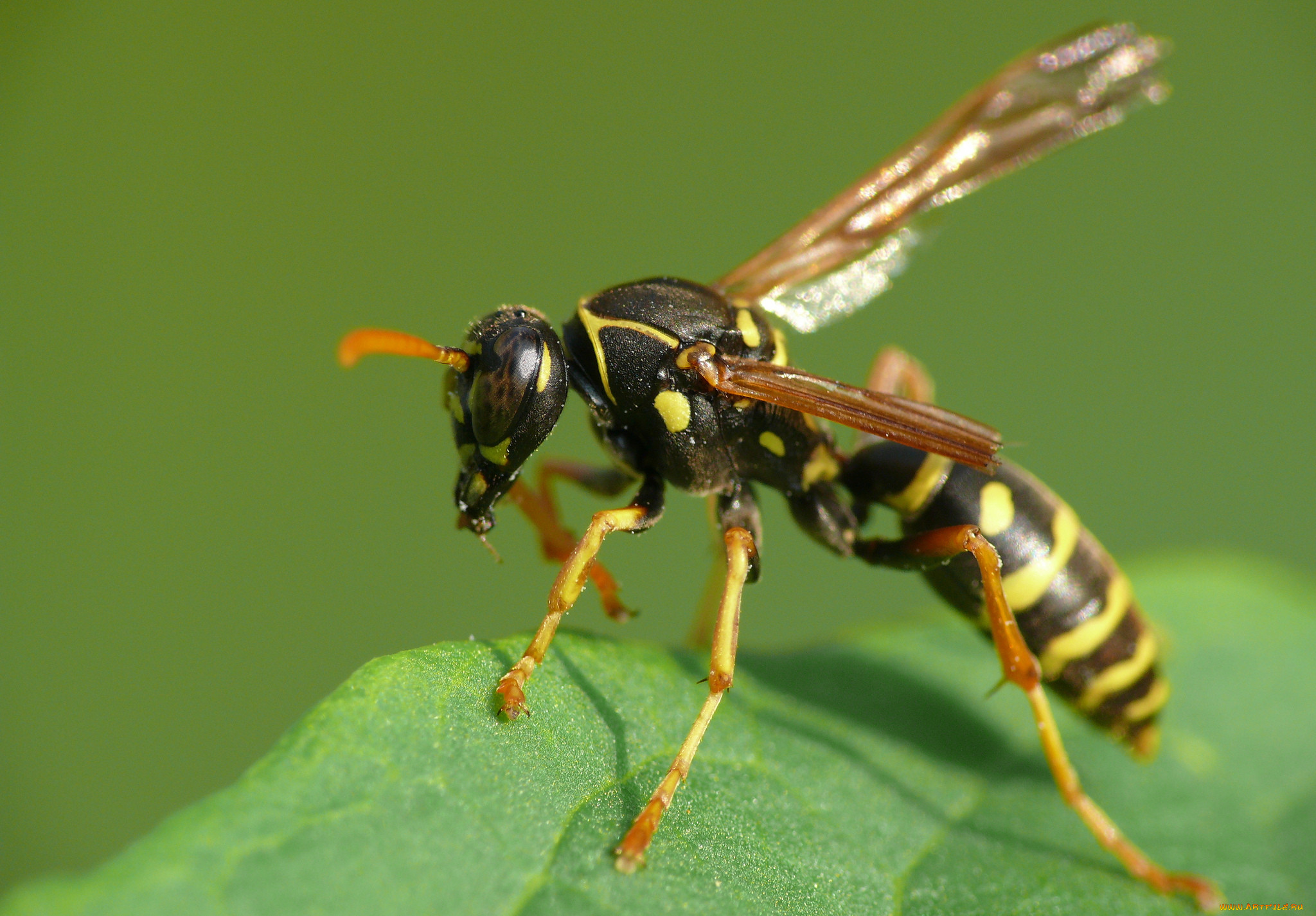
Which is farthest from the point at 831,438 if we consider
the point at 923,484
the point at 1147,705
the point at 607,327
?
the point at 1147,705

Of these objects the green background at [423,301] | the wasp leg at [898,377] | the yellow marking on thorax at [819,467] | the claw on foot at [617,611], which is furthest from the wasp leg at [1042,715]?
the green background at [423,301]

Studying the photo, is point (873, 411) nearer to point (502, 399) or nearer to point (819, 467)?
point (819, 467)

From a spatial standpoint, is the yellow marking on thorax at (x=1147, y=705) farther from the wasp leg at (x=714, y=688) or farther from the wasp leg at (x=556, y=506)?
the wasp leg at (x=556, y=506)

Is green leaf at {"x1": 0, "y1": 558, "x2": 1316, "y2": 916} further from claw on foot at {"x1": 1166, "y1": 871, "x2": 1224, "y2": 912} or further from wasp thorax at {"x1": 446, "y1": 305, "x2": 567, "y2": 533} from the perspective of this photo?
wasp thorax at {"x1": 446, "y1": 305, "x2": 567, "y2": 533}

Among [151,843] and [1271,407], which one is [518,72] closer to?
[1271,407]

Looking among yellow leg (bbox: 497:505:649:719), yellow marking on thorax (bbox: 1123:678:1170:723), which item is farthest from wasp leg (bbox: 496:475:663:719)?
yellow marking on thorax (bbox: 1123:678:1170:723)

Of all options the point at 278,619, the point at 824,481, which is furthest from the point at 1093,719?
the point at 278,619
